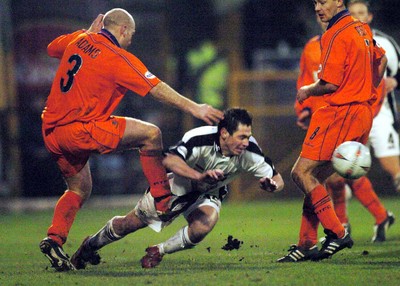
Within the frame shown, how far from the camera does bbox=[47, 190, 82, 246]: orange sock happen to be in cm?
862

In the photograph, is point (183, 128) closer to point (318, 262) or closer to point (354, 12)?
point (354, 12)

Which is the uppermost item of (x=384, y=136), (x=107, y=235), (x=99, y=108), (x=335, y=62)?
(x=335, y=62)

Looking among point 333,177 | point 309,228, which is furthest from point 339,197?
point 309,228

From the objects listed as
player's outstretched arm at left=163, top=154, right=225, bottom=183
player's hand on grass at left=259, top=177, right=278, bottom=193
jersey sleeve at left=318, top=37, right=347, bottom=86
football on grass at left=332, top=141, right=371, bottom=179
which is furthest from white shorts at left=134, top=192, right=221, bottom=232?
jersey sleeve at left=318, top=37, right=347, bottom=86

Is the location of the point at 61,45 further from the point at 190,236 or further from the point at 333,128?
the point at 333,128

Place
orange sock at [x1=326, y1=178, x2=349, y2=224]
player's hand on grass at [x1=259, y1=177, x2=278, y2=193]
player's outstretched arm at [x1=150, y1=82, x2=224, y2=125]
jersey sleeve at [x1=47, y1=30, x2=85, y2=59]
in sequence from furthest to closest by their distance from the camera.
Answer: orange sock at [x1=326, y1=178, x2=349, y2=224] < jersey sleeve at [x1=47, y1=30, x2=85, y2=59] < player's hand on grass at [x1=259, y1=177, x2=278, y2=193] < player's outstretched arm at [x1=150, y1=82, x2=224, y2=125]

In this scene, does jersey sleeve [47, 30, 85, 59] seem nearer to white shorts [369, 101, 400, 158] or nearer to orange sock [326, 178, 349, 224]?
orange sock [326, 178, 349, 224]

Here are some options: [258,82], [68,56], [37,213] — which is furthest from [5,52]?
[68,56]

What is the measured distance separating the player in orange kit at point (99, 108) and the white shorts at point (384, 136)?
3702 millimetres

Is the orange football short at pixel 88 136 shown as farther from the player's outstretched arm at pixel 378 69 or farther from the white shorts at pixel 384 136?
the white shorts at pixel 384 136

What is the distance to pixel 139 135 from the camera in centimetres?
855

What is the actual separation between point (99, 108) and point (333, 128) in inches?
77.2

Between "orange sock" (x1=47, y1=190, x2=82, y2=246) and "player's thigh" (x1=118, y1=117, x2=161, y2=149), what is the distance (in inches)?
26.1

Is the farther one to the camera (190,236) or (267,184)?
(190,236)
